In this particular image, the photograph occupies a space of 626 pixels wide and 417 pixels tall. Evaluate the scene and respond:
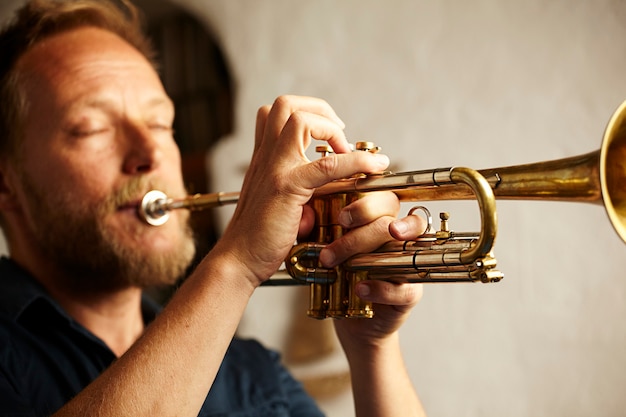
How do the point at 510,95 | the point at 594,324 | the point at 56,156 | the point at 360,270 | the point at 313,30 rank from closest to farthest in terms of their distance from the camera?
1. the point at 360,270
2. the point at 56,156
3. the point at 594,324
4. the point at 510,95
5. the point at 313,30

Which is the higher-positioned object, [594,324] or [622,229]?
[622,229]

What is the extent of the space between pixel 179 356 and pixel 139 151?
1.96 ft

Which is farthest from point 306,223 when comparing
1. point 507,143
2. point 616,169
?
point 507,143

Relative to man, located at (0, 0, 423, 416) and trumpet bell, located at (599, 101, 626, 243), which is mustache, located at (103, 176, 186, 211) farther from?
trumpet bell, located at (599, 101, 626, 243)

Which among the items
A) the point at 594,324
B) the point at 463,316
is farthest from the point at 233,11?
the point at 594,324

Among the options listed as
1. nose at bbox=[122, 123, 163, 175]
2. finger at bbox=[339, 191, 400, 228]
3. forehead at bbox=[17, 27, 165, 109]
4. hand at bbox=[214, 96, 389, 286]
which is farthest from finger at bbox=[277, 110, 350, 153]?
forehead at bbox=[17, 27, 165, 109]

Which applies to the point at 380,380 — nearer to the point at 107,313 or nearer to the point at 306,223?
the point at 306,223

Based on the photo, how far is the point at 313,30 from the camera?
2.11m

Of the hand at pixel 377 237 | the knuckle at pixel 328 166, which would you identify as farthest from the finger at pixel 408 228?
the knuckle at pixel 328 166

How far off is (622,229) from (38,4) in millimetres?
1403

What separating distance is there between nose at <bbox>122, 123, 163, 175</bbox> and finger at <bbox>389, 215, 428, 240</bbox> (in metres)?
0.62

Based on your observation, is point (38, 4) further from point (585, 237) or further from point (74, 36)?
point (585, 237)

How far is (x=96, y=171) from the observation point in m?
1.32

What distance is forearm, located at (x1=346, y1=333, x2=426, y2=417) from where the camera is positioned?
1172 mm
